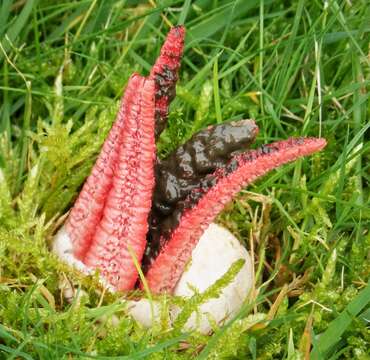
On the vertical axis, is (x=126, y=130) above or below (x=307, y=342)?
above

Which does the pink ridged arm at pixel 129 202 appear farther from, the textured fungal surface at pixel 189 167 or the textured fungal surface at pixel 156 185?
the textured fungal surface at pixel 189 167

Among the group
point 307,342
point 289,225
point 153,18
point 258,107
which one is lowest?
point 307,342

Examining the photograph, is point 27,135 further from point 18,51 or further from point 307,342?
point 307,342

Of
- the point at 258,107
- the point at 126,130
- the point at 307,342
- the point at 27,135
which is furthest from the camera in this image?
the point at 258,107

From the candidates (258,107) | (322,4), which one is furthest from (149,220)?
(322,4)

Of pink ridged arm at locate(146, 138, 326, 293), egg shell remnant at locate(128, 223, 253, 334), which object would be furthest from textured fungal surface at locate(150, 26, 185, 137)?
egg shell remnant at locate(128, 223, 253, 334)

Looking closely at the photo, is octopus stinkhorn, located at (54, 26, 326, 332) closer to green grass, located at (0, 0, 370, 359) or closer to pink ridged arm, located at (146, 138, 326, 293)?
pink ridged arm, located at (146, 138, 326, 293)

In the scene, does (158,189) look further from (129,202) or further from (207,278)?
(207,278)
